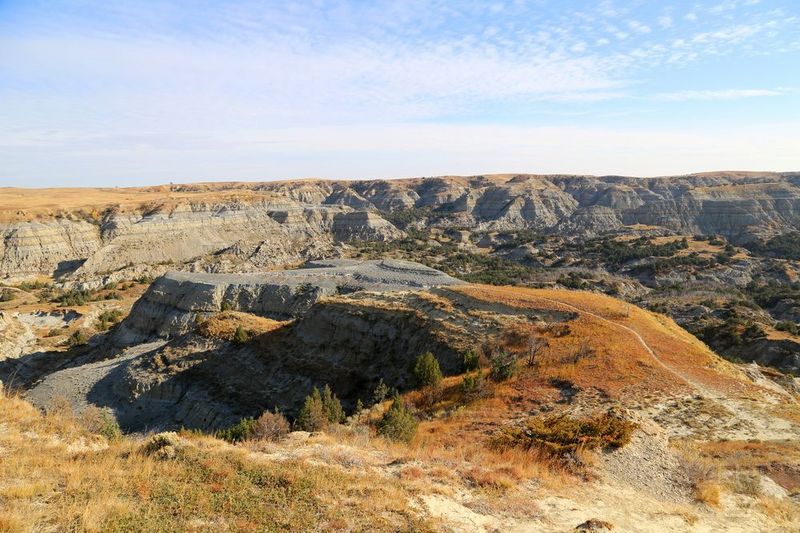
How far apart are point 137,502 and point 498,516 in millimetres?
6584

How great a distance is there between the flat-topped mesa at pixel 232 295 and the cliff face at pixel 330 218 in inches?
1227

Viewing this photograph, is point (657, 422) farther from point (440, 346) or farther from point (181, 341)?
point (181, 341)

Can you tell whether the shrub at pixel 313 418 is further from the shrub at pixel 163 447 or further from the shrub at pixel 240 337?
the shrub at pixel 240 337

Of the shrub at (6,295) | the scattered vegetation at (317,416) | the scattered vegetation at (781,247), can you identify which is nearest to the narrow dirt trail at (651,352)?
the scattered vegetation at (317,416)

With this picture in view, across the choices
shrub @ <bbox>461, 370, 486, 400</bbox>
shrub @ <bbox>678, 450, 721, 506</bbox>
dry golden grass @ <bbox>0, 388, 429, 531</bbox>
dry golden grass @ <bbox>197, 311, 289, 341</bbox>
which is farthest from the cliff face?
shrub @ <bbox>678, 450, 721, 506</bbox>

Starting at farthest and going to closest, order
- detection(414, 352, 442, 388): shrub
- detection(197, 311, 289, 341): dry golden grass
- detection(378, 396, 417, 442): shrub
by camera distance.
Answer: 1. detection(197, 311, 289, 341): dry golden grass
2. detection(414, 352, 442, 388): shrub
3. detection(378, 396, 417, 442): shrub

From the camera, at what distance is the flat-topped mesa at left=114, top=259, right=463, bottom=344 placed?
157 ft

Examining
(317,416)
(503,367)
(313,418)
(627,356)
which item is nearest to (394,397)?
(317,416)

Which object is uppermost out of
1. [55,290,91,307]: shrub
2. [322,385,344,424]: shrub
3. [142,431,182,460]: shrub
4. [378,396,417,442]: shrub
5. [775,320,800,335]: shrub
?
[142,431,182,460]: shrub

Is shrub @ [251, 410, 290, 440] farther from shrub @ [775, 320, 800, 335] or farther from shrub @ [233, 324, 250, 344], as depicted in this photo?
shrub @ [775, 320, 800, 335]

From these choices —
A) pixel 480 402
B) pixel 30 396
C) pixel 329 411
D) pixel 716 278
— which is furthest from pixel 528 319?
pixel 716 278

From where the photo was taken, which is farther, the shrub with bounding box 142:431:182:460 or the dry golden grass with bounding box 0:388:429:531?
the shrub with bounding box 142:431:182:460

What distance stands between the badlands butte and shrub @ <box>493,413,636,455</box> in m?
0.11

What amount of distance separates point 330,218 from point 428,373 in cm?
10900
